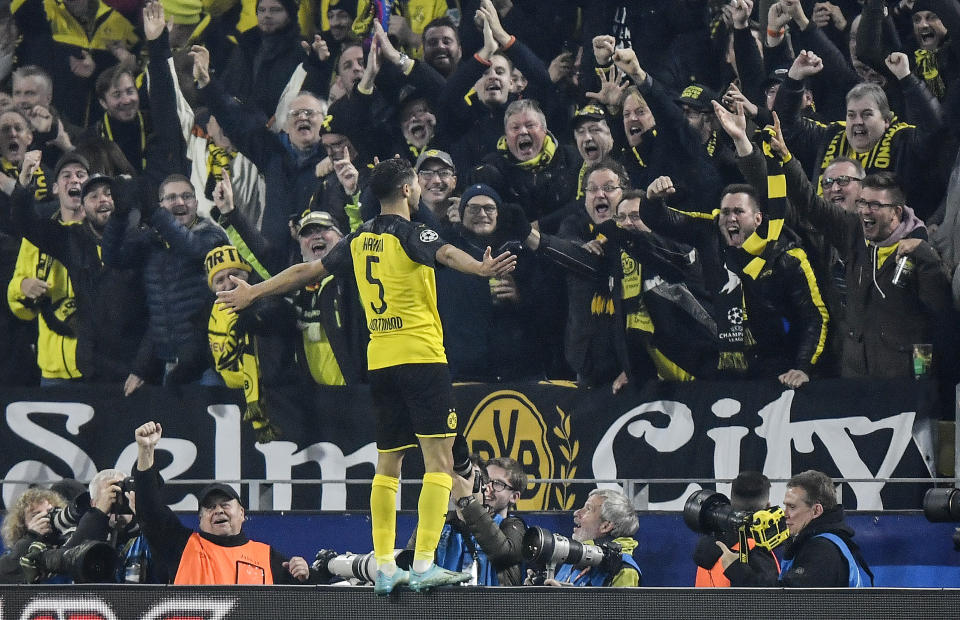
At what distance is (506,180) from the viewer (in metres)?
9.02

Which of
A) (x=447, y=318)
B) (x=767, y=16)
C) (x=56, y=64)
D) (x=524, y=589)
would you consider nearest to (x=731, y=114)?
(x=767, y=16)

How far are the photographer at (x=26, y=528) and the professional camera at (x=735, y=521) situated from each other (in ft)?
9.34

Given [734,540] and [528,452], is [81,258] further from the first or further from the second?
[734,540]

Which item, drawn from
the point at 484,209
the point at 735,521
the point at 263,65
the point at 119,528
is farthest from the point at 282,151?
the point at 735,521

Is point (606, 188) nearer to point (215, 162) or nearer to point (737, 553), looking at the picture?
point (215, 162)

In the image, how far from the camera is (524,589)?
463cm

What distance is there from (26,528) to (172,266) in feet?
12.0

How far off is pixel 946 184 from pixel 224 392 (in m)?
4.96

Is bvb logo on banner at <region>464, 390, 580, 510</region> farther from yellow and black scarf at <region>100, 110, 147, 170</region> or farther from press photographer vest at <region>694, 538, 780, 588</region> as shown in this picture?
yellow and black scarf at <region>100, 110, 147, 170</region>

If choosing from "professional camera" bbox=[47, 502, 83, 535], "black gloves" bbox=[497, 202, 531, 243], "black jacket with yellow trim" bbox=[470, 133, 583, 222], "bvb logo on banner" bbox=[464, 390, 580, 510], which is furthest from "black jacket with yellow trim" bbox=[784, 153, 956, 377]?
"professional camera" bbox=[47, 502, 83, 535]

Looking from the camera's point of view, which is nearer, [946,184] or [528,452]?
[946,184]

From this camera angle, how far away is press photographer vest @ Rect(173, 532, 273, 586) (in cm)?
593

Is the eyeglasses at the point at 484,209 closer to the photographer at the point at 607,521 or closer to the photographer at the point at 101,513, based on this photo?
the photographer at the point at 607,521

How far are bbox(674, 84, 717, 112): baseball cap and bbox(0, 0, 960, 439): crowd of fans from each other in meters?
0.02
